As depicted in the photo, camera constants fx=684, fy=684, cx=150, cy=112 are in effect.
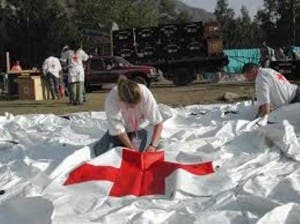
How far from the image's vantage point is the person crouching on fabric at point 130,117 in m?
7.03

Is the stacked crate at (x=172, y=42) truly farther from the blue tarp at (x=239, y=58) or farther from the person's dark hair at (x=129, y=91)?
the person's dark hair at (x=129, y=91)

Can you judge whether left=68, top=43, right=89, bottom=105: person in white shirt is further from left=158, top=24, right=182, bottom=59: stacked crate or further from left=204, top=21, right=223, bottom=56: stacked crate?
left=204, top=21, right=223, bottom=56: stacked crate

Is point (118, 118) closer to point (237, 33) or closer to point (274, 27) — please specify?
point (274, 27)

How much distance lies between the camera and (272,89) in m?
8.76

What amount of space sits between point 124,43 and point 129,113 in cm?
2413

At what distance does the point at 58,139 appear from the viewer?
9156 millimetres

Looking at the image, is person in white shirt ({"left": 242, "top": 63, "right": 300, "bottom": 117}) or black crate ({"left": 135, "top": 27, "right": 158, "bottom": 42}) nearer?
person in white shirt ({"left": 242, "top": 63, "right": 300, "bottom": 117})

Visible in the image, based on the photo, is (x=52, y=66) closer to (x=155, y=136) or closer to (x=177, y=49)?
(x=177, y=49)

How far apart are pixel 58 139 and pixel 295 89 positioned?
10.5 feet

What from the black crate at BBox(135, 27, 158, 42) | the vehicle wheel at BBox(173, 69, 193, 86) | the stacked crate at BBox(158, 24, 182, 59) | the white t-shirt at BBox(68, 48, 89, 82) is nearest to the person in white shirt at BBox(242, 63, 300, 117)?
the white t-shirt at BBox(68, 48, 89, 82)

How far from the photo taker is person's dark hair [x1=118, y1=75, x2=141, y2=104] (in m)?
6.99

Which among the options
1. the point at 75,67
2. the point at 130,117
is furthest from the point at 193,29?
the point at 130,117

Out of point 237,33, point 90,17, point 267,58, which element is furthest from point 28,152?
point 237,33

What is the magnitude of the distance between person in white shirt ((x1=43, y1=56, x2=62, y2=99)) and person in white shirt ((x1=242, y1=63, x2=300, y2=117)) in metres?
12.3
